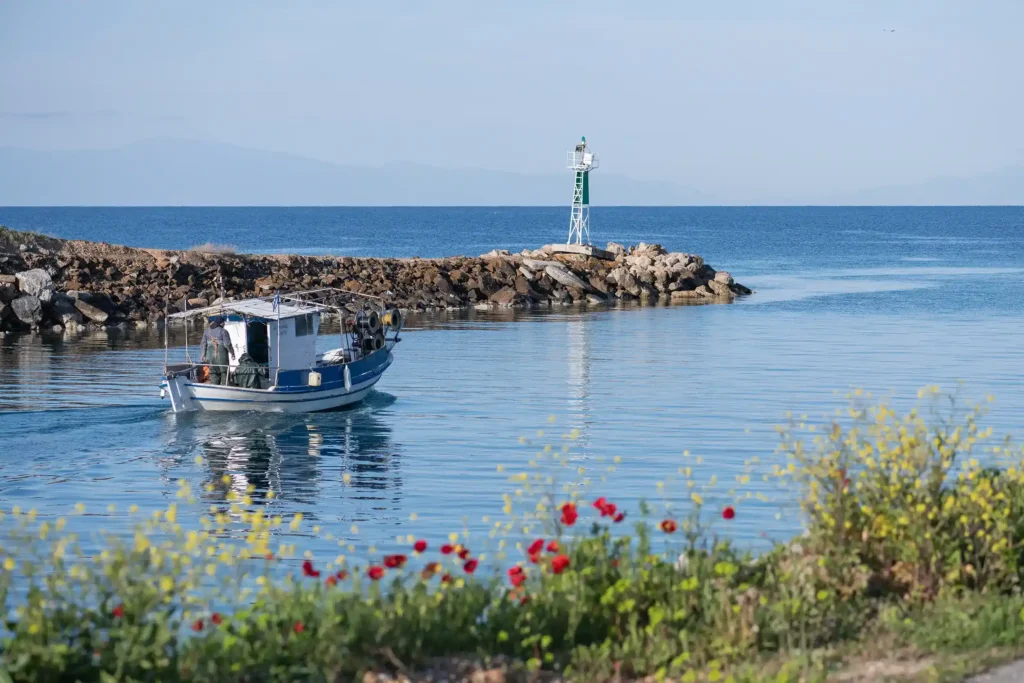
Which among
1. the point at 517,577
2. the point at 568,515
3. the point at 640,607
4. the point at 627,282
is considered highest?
the point at 627,282

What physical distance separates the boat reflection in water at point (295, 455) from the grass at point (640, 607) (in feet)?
33.6

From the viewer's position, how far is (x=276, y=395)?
3275 cm

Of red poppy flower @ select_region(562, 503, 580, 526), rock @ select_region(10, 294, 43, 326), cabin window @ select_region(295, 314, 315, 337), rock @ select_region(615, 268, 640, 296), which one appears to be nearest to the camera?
red poppy flower @ select_region(562, 503, 580, 526)

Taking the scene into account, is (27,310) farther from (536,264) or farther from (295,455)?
(536,264)

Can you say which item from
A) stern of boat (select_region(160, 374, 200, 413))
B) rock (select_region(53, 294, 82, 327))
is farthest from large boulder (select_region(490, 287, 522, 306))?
stern of boat (select_region(160, 374, 200, 413))

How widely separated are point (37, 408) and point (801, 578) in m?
26.1

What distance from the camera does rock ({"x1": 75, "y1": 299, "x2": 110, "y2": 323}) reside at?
177 ft

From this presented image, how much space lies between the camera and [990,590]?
1062 cm

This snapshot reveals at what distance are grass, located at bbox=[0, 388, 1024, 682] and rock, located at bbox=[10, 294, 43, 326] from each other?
148ft

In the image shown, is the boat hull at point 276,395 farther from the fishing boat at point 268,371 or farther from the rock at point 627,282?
the rock at point 627,282

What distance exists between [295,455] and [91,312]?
29806mm

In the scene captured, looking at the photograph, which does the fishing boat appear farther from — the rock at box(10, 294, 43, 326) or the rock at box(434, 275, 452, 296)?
the rock at box(434, 275, 452, 296)

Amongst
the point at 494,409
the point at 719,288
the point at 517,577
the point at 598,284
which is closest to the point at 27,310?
the point at 494,409

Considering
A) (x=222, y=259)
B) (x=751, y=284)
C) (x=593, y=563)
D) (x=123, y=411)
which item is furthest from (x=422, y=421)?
(x=751, y=284)
